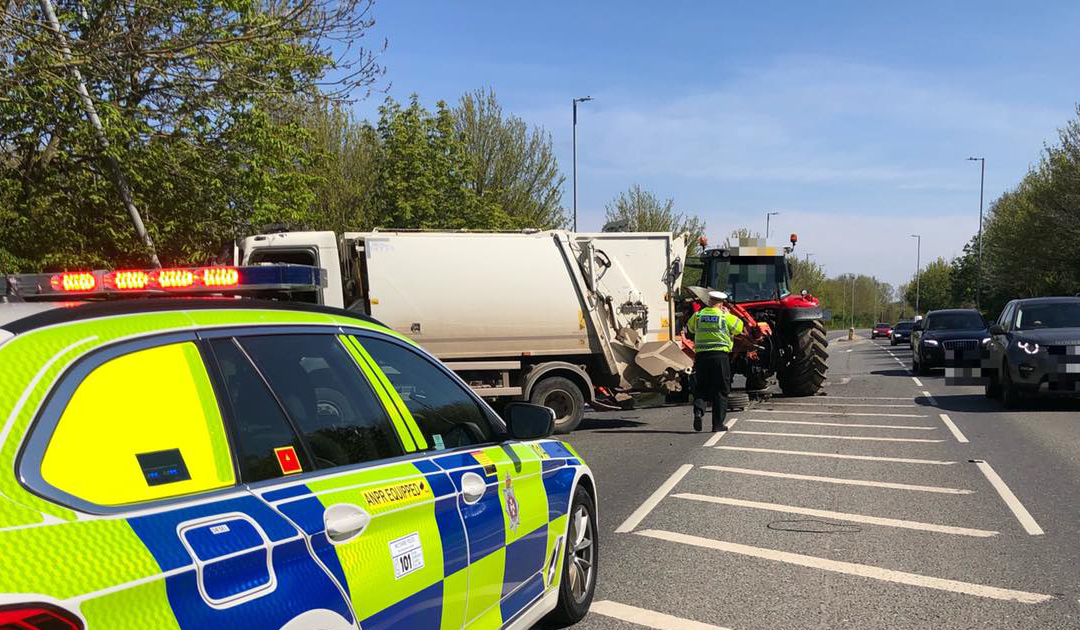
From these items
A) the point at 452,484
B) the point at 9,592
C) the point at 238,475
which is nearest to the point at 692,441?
the point at 452,484

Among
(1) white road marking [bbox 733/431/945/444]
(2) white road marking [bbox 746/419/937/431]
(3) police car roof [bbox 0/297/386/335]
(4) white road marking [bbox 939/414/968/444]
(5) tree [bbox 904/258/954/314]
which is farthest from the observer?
(5) tree [bbox 904/258/954/314]

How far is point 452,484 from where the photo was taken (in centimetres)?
331

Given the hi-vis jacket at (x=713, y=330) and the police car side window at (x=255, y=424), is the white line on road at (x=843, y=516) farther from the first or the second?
the police car side window at (x=255, y=424)

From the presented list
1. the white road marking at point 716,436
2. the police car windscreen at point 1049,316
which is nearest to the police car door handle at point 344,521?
the white road marking at point 716,436

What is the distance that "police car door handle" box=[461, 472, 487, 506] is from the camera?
11.1 feet

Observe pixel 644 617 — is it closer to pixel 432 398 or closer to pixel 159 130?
pixel 432 398

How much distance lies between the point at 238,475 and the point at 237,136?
48.2 ft

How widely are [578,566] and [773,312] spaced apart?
13.3 m

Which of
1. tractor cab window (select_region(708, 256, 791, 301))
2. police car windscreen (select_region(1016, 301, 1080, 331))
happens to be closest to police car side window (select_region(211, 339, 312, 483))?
police car windscreen (select_region(1016, 301, 1080, 331))

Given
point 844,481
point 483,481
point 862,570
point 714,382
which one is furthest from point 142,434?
point 714,382

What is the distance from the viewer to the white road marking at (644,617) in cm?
471

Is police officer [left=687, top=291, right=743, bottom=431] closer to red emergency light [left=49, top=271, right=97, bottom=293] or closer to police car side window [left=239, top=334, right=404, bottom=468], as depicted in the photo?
police car side window [left=239, top=334, right=404, bottom=468]

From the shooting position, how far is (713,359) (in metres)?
12.3

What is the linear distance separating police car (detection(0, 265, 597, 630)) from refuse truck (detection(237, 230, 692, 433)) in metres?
8.37
